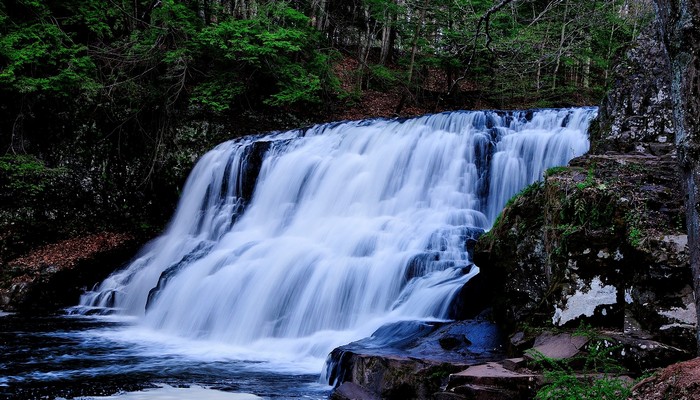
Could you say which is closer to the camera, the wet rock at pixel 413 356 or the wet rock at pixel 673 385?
the wet rock at pixel 673 385

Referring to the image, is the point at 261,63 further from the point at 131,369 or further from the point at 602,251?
the point at 602,251

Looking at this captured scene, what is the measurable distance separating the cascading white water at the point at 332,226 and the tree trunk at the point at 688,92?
4.04 m

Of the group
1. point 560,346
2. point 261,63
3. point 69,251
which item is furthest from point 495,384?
point 261,63

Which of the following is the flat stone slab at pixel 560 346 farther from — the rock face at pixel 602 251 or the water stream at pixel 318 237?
the water stream at pixel 318 237

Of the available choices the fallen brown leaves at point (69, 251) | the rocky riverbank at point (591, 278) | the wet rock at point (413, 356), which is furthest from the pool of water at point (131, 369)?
the fallen brown leaves at point (69, 251)

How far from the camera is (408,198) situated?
10773 mm

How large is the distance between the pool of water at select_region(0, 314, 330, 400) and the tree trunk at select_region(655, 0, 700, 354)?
3649 millimetres

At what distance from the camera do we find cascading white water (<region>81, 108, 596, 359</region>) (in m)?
8.08

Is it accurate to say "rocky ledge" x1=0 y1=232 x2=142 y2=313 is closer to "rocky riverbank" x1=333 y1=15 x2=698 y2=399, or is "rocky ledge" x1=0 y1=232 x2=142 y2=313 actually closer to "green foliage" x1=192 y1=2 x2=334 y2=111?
"green foliage" x1=192 y1=2 x2=334 y2=111

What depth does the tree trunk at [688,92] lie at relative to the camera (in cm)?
315

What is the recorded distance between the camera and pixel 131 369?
682cm

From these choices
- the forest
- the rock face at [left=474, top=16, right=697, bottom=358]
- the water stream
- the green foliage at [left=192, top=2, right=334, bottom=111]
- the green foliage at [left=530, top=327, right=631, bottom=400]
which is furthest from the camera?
the green foliage at [left=192, top=2, right=334, bottom=111]

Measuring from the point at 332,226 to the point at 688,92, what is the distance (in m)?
7.87

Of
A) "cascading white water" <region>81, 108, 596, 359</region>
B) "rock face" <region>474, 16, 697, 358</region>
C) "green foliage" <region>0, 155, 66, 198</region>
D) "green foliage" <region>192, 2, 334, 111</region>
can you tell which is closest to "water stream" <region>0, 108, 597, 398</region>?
"cascading white water" <region>81, 108, 596, 359</region>
